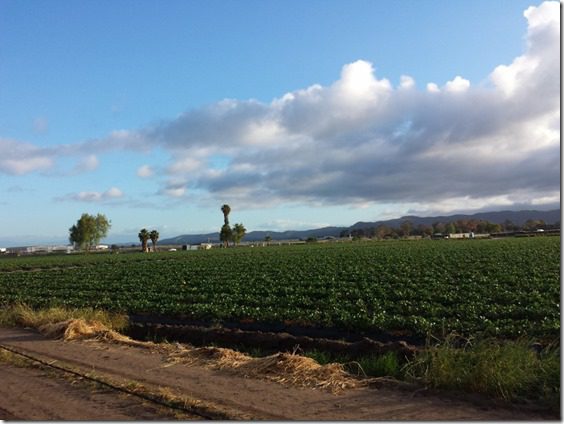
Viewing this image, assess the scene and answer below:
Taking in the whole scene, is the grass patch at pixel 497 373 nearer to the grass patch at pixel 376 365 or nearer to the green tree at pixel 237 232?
the grass patch at pixel 376 365

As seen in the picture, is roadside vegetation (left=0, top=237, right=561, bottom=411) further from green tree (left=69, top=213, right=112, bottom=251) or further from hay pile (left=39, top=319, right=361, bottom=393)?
green tree (left=69, top=213, right=112, bottom=251)

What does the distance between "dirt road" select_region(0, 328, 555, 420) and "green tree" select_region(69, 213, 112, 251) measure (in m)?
131

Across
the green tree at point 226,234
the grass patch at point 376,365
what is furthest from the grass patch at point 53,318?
the green tree at point 226,234

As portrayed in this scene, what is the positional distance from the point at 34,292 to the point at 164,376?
23.1 metres

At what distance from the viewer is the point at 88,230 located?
13312 cm

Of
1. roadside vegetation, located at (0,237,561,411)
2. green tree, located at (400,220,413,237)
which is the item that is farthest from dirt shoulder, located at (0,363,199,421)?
green tree, located at (400,220,413,237)

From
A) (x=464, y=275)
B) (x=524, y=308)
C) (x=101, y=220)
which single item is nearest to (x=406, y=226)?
(x=101, y=220)

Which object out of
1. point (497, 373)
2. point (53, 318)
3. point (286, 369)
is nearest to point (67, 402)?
point (286, 369)

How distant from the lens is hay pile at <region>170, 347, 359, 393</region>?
24.5 feet

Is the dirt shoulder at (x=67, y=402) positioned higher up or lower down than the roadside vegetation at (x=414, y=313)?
higher up

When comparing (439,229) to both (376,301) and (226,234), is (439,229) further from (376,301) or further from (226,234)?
(376,301)

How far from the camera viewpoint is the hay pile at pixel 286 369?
746 centimetres

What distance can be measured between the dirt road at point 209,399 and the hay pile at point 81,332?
8.12 ft

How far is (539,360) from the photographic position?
738cm
